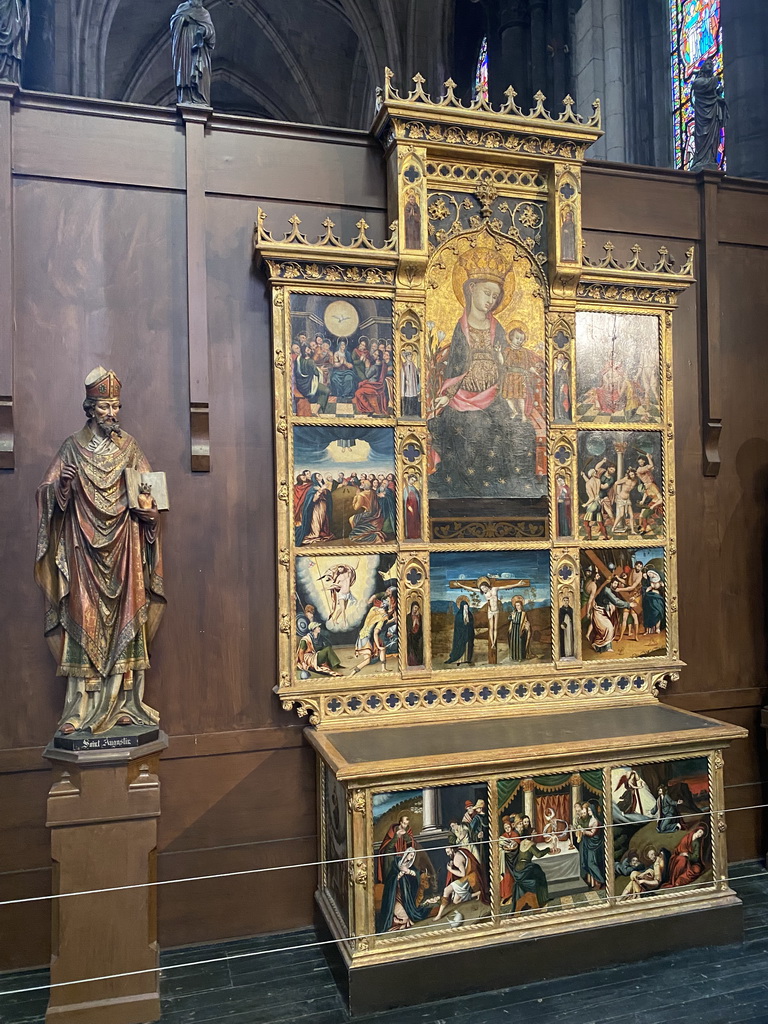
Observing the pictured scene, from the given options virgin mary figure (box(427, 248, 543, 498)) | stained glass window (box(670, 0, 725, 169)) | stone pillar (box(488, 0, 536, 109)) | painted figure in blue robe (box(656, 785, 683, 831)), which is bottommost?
painted figure in blue robe (box(656, 785, 683, 831))

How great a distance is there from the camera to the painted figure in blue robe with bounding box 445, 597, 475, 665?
5.30 meters

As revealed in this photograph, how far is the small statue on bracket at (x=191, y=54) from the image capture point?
4.95 meters

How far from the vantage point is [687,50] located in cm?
Answer: 902

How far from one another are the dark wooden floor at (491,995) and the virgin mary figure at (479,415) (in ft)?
9.20

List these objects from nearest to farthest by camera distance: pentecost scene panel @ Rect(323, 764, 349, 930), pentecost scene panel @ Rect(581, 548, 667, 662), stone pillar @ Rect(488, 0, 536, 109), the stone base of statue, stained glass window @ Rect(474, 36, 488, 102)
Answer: the stone base of statue
pentecost scene panel @ Rect(323, 764, 349, 930)
pentecost scene panel @ Rect(581, 548, 667, 662)
stone pillar @ Rect(488, 0, 536, 109)
stained glass window @ Rect(474, 36, 488, 102)

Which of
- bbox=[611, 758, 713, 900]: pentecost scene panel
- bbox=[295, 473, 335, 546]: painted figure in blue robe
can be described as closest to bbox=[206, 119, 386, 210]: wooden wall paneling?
bbox=[295, 473, 335, 546]: painted figure in blue robe

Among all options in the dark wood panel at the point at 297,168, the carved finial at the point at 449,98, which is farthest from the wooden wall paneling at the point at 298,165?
the carved finial at the point at 449,98

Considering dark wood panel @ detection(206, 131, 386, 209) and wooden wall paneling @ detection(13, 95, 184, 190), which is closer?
wooden wall paneling @ detection(13, 95, 184, 190)

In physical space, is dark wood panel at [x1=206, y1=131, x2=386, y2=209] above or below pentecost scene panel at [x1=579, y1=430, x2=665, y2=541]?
above

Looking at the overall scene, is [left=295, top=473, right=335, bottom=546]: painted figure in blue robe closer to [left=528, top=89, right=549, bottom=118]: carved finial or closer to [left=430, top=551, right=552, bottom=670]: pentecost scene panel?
[left=430, top=551, right=552, bottom=670]: pentecost scene panel

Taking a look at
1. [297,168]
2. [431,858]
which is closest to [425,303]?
[297,168]

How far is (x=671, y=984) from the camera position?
4.38m

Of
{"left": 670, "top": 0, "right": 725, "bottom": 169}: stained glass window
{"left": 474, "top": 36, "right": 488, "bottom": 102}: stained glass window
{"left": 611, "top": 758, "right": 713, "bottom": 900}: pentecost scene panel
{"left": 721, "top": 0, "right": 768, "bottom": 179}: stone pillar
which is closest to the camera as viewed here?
{"left": 611, "top": 758, "right": 713, "bottom": 900}: pentecost scene panel

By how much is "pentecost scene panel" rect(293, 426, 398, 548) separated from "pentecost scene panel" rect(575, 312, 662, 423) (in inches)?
57.4
